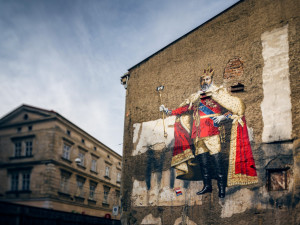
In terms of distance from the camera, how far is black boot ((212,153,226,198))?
8.49m

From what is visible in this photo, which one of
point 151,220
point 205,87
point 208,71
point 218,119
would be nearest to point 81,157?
point 151,220

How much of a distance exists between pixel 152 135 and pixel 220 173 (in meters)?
3.08

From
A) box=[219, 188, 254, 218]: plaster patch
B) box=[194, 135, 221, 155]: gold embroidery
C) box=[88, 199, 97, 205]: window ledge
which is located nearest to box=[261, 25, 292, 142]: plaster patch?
box=[194, 135, 221, 155]: gold embroidery

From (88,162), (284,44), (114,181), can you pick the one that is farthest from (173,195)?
(114,181)

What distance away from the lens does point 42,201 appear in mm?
14188

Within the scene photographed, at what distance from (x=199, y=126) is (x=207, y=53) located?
270cm

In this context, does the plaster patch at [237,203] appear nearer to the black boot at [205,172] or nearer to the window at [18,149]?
the black boot at [205,172]

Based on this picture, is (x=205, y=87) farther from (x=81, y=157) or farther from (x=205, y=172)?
(x=81, y=157)

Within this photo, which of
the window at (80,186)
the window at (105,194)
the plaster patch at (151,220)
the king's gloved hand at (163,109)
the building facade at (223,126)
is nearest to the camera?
the building facade at (223,126)

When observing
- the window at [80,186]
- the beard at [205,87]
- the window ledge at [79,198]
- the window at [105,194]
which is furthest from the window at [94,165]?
the beard at [205,87]

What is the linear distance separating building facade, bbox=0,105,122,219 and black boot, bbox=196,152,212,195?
369 centimetres

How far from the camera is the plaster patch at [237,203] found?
794cm

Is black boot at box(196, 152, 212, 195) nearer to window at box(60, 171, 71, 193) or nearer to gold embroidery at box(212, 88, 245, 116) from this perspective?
gold embroidery at box(212, 88, 245, 116)

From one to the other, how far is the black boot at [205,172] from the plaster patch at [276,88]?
6.23 feet
